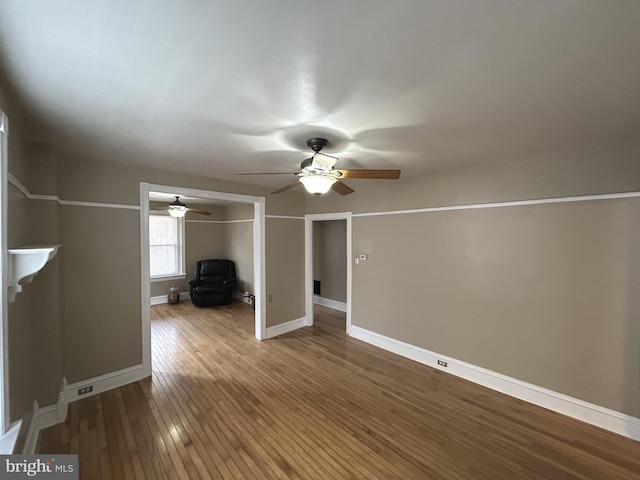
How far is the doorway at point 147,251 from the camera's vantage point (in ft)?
10.6

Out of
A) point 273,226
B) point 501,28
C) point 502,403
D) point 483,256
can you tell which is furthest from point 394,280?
point 501,28

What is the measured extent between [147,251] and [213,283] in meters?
3.54

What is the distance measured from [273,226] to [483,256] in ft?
10.4

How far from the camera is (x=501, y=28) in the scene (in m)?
1.07

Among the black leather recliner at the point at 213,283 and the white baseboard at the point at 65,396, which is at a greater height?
the black leather recliner at the point at 213,283

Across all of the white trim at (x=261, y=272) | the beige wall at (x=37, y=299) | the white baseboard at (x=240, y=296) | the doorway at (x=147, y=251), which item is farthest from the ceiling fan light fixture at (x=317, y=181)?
the white baseboard at (x=240, y=296)

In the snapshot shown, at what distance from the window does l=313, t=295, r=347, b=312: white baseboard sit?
3.76m

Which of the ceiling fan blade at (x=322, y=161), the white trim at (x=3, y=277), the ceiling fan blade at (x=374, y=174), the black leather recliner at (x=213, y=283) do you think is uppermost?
the ceiling fan blade at (x=322, y=161)

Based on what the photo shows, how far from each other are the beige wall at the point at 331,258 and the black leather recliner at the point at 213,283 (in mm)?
2292

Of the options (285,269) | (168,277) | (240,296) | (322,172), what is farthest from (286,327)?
(168,277)

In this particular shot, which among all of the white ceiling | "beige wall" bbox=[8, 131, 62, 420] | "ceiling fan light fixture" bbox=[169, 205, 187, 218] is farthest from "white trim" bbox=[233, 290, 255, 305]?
the white ceiling

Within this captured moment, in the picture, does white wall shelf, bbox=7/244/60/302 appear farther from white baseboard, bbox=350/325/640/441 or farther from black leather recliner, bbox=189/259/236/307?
black leather recliner, bbox=189/259/236/307

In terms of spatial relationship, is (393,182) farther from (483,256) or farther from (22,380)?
(22,380)

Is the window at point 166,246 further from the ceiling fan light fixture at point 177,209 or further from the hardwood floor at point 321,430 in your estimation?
the hardwood floor at point 321,430
